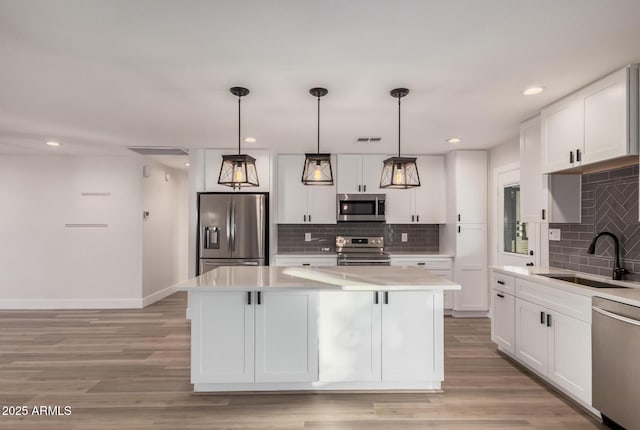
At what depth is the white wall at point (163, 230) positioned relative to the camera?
561cm

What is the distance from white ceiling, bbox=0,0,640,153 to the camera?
1783 mm

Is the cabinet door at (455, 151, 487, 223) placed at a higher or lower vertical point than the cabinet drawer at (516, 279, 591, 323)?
higher

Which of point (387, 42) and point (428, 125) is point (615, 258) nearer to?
point (428, 125)

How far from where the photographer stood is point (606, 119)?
2.46 meters

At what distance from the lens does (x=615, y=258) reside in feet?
8.86

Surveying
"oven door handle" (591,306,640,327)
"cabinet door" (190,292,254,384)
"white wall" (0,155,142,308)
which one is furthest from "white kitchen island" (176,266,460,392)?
"white wall" (0,155,142,308)

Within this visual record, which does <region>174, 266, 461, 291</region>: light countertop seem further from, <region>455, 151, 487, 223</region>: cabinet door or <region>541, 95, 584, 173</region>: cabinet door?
<region>455, 151, 487, 223</region>: cabinet door

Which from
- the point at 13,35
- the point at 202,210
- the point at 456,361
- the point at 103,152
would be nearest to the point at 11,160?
the point at 103,152

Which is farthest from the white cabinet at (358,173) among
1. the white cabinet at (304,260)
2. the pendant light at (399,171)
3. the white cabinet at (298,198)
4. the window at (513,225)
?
the pendant light at (399,171)

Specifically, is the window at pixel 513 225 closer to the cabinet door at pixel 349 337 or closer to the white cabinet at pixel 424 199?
the white cabinet at pixel 424 199

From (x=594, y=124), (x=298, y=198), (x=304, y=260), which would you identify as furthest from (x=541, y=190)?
(x=298, y=198)

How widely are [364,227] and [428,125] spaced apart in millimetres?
2182

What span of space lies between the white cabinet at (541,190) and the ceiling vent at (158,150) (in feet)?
13.9

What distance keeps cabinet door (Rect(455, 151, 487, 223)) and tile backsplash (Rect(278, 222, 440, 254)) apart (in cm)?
74
